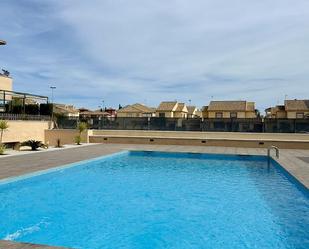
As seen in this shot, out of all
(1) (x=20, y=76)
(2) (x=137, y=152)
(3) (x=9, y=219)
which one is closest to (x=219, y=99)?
(1) (x=20, y=76)

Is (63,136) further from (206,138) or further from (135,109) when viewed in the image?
(135,109)

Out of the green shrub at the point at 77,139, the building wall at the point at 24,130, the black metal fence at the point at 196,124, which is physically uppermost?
the black metal fence at the point at 196,124

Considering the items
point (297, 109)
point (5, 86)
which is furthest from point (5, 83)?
point (297, 109)

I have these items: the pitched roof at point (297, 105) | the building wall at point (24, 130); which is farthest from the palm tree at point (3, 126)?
the pitched roof at point (297, 105)

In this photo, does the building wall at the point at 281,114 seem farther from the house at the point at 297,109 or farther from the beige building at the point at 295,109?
the house at the point at 297,109

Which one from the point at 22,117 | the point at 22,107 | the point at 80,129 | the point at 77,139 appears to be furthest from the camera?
the point at 80,129

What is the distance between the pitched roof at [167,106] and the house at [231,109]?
657 cm

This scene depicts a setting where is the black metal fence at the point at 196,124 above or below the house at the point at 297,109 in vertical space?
below

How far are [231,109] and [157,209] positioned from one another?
49815 mm

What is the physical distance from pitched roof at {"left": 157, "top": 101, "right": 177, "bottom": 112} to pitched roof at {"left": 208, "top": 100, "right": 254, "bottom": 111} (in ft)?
24.0

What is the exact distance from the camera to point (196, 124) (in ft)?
83.0

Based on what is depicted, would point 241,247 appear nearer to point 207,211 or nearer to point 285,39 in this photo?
point 207,211

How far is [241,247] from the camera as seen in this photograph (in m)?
6.34

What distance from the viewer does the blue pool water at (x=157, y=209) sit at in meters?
6.79
